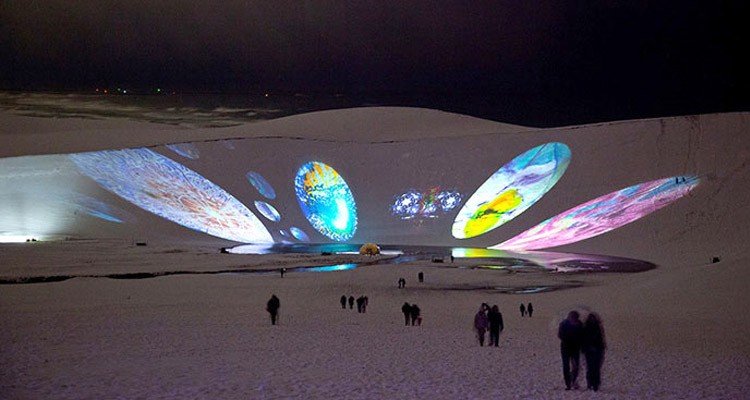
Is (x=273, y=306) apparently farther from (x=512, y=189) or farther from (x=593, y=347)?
(x=512, y=189)

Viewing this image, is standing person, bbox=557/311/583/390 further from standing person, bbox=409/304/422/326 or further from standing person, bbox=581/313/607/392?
standing person, bbox=409/304/422/326

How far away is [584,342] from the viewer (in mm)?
7516

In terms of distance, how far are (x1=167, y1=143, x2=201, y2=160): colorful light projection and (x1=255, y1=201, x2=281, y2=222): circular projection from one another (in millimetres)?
4048

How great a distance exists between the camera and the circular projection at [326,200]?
39375 millimetres

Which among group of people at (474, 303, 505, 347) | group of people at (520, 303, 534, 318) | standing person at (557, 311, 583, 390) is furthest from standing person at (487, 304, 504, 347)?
group of people at (520, 303, 534, 318)

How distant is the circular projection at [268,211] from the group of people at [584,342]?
3168cm

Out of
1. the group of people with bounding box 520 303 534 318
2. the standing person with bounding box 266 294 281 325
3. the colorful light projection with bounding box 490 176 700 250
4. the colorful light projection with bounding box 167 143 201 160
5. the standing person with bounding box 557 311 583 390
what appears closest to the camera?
the standing person with bounding box 557 311 583 390

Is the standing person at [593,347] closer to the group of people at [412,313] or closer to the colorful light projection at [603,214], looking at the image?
the group of people at [412,313]

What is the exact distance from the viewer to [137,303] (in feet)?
51.6

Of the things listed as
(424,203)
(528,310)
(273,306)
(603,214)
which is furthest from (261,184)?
(273,306)

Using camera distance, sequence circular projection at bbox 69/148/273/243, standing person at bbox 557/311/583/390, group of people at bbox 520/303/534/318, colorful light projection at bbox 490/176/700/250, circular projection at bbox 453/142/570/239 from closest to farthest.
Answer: standing person at bbox 557/311/583/390, group of people at bbox 520/303/534/318, colorful light projection at bbox 490/176/700/250, circular projection at bbox 453/142/570/239, circular projection at bbox 69/148/273/243

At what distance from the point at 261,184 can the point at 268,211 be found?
1.90 metres

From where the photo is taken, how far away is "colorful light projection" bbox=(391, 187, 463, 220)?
3850 centimetres

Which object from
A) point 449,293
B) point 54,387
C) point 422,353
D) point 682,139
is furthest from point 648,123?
point 54,387
